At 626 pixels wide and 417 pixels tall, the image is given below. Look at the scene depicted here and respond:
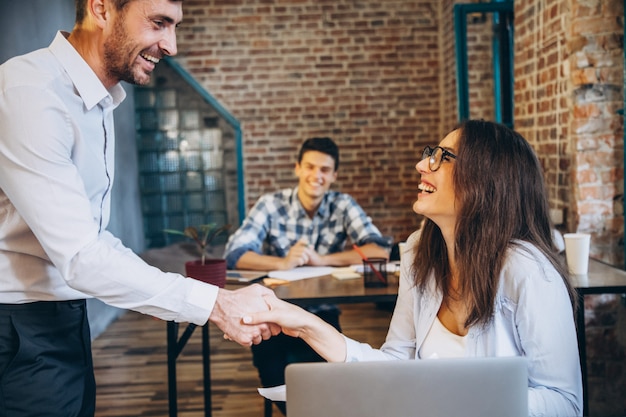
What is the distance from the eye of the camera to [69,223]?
1.53 meters

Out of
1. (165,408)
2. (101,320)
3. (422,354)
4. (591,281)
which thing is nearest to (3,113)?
(422,354)

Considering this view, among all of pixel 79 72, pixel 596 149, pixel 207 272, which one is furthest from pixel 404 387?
pixel 596 149

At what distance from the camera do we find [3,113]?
149 centimetres

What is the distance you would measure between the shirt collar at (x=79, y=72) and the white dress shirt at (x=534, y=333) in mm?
857

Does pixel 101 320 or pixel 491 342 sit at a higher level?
pixel 491 342

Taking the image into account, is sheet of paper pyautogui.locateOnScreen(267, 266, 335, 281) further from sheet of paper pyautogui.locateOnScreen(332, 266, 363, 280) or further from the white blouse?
the white blouse

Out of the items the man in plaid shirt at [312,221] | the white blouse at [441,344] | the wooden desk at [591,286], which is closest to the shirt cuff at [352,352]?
the white blouse at [441,344]

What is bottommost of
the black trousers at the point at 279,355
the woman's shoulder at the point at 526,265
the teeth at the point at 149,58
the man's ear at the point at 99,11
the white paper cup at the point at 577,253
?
the black trousers at the point at 279,355

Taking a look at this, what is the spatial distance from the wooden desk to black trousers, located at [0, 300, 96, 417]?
5.11ft

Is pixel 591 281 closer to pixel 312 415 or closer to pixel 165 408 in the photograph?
pixel 312 415

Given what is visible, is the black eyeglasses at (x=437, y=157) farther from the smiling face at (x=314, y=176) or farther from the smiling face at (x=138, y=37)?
the smiling face at (x=314, y=176)

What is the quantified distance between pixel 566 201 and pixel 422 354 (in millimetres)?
1660

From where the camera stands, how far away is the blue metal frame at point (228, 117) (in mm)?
6004

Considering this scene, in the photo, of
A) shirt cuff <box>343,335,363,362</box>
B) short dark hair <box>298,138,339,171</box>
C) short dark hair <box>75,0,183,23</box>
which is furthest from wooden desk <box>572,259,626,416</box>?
short dark hair <box>75,0,183,23</box>
